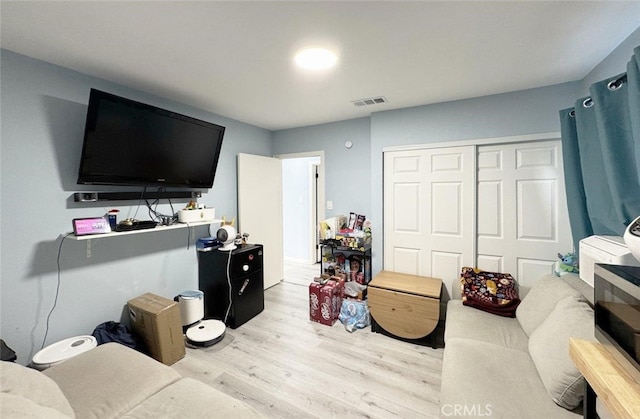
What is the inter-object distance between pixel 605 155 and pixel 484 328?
1.35m

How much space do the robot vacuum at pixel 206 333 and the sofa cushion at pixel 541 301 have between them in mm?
2538

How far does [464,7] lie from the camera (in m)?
1.31

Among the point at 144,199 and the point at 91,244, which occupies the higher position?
the point at 144,199

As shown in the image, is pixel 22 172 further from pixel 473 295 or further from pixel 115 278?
pixel 473 295

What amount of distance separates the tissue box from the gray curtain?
3.24 metres

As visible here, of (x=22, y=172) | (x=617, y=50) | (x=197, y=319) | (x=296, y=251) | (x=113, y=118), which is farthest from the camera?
(x=296, y=251)

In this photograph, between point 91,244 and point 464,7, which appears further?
point 91,244

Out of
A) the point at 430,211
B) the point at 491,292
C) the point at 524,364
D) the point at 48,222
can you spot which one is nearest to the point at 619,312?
the point at 524,364

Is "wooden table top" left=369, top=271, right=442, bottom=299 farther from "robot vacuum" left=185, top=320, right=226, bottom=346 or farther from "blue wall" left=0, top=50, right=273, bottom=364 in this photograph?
"blue wall" left=0, top=50, right=273, bottom=364

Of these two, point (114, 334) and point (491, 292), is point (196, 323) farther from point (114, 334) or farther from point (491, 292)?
point (491, 292)

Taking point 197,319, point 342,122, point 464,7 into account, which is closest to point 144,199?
point 197,319

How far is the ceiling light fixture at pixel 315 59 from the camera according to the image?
1.75 m

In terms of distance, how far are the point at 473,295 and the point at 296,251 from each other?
3.67 m

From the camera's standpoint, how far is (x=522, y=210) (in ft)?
8.14
